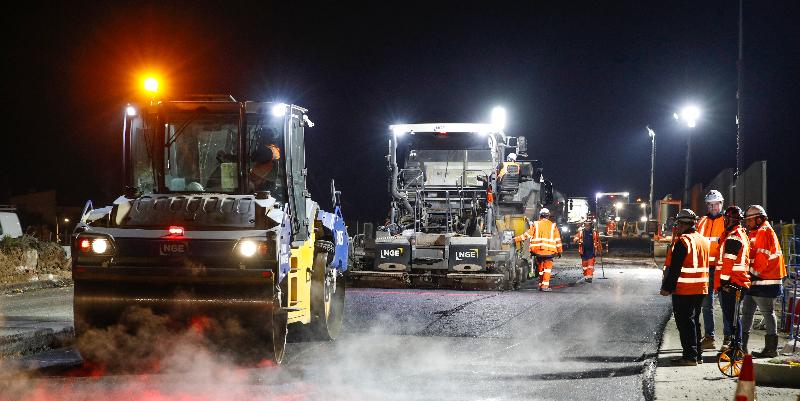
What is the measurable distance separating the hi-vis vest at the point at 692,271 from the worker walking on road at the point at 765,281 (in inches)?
24.9

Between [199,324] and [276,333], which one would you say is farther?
[276,333]

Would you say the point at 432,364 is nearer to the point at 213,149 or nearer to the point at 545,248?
the point at 213,149

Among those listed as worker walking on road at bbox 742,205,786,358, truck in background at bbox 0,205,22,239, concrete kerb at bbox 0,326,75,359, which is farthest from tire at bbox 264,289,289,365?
truck in background at bbox 0,205,22,239

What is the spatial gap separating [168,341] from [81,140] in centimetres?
3521

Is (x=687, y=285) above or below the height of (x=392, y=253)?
above

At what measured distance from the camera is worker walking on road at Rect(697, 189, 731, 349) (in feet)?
33.1

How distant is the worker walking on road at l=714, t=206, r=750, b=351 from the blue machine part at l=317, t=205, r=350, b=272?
14.1ft

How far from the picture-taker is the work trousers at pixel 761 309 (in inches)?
362

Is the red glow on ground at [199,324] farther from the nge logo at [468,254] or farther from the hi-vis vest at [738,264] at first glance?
the nge logo at [468,254]

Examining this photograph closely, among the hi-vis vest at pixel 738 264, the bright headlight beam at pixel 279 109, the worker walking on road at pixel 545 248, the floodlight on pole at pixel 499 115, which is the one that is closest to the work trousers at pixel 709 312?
the hi-vis vest at pixel 738 264

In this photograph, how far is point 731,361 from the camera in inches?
325

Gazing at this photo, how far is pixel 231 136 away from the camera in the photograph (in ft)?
30.9

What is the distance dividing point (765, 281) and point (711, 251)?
1077 mm

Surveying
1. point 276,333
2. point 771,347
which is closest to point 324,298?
point 276,333
